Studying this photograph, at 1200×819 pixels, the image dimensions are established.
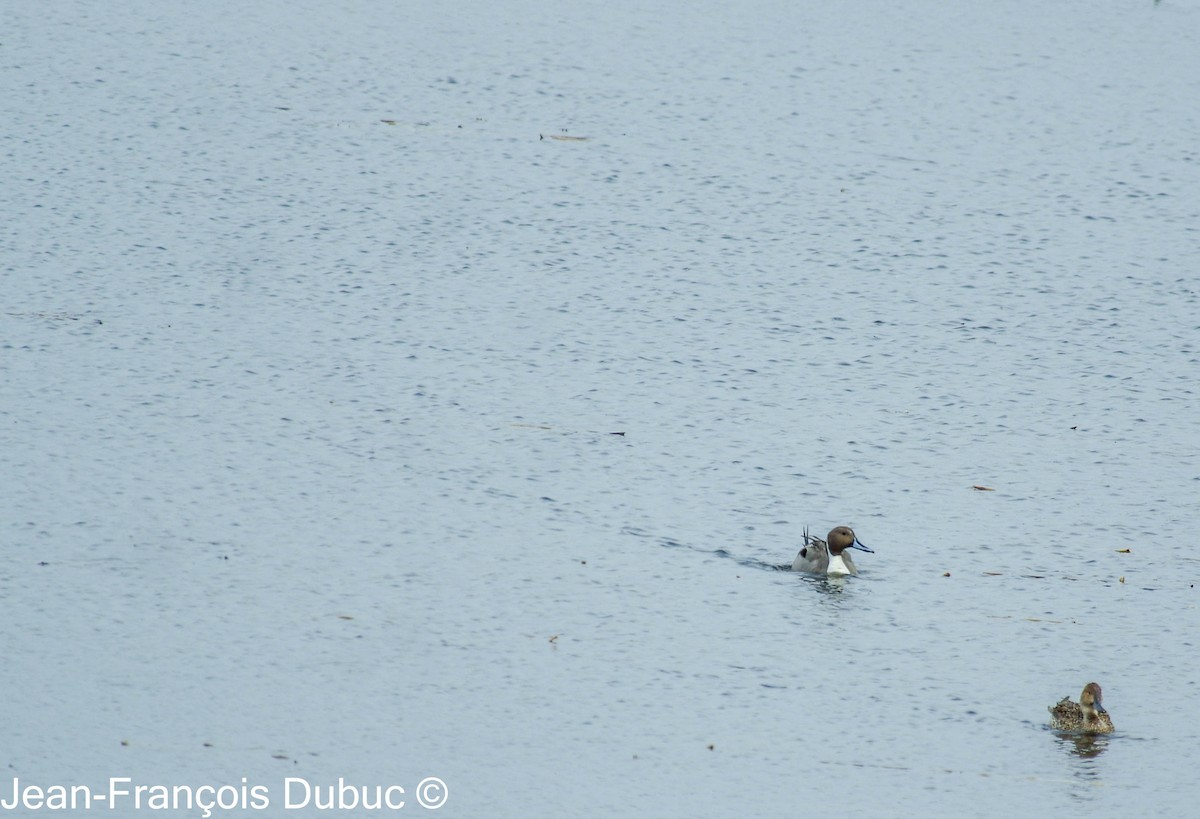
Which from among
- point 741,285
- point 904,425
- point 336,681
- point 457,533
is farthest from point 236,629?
point 741,285

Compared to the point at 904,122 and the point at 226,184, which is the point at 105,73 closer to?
the point at 226,184

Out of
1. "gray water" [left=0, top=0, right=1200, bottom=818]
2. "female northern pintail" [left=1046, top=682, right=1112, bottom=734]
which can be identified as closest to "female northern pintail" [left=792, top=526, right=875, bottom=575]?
"gray water" [left=0, top=0, right=1200, bottom=818]

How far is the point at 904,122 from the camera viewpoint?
486 inches

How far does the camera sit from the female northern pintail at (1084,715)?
6348 mm

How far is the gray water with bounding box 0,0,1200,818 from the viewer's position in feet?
20.7

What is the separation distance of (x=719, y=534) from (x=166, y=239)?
4373 millimetres
